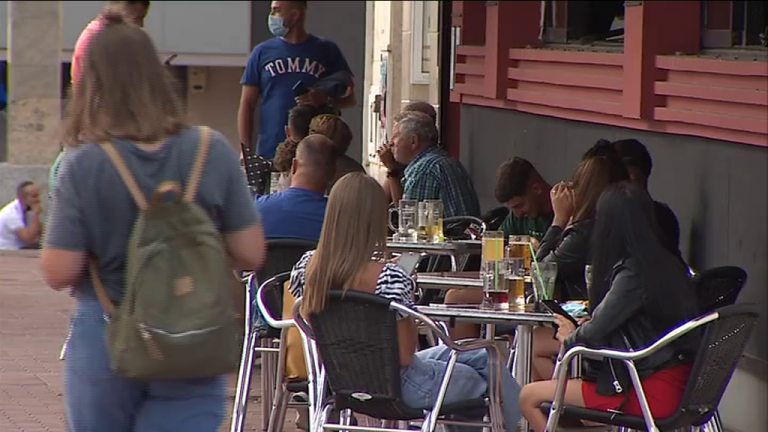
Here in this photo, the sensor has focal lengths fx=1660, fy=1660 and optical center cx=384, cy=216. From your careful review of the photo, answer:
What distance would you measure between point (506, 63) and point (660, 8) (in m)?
3.40

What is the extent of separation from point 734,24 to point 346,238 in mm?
3348

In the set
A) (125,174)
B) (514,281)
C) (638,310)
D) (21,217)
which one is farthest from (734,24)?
(21,217)

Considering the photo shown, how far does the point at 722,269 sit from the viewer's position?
6590mm

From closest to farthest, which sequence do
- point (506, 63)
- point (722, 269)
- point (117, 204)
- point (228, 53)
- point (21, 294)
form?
1. point (117, 204)
2. point (722, 269)
3. point (506, 63)
4. point (21, 294)
5. point (228, 53)

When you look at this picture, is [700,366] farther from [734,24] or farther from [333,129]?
[333,129]

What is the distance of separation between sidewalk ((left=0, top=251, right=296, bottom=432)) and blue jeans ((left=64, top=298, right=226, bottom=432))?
202 centimetres

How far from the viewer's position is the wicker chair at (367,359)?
5.46m

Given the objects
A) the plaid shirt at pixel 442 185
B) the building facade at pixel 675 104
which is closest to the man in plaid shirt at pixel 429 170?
the plaid shirt at pixel 442 185

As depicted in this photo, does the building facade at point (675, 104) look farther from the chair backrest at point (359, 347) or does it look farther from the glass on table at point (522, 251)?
the chair backrest at point (359, 347)

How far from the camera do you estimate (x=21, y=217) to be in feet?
37.7

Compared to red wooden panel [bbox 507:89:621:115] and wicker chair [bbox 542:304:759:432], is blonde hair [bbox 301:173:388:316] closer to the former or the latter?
wicker chair [bbox 542:304:759:432]

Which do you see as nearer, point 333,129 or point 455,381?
point 455,381

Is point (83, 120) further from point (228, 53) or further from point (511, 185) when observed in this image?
point (228, 53)

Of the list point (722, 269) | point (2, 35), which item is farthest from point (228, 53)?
point (722, 269)
